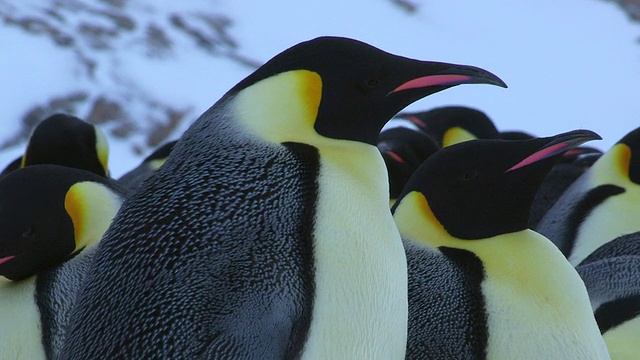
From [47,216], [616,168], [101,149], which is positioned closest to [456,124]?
[616,168]

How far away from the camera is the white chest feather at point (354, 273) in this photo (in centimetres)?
151

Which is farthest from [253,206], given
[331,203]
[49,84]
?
[49,84]

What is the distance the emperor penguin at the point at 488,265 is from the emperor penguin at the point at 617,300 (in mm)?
375

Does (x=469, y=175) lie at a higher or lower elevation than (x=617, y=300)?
higher

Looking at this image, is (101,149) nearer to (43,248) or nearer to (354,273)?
(43,248)

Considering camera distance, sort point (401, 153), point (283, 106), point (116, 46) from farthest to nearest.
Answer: point (116, 46) < point (401, 153) < point (283, 106)

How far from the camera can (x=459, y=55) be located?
34.1ft

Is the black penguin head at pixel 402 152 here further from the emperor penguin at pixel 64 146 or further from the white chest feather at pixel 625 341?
the white chest feather at pixel 625 341

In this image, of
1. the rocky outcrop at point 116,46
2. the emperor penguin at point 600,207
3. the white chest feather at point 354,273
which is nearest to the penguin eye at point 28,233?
the white chest feather at point 354,273

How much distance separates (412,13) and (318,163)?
9.93m

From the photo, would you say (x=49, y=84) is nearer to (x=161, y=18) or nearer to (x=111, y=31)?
(x=111, y=31)

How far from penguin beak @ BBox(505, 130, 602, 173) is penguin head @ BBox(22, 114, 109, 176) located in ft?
5.96

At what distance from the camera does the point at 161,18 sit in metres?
10.2

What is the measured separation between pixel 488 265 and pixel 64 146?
190 cm
